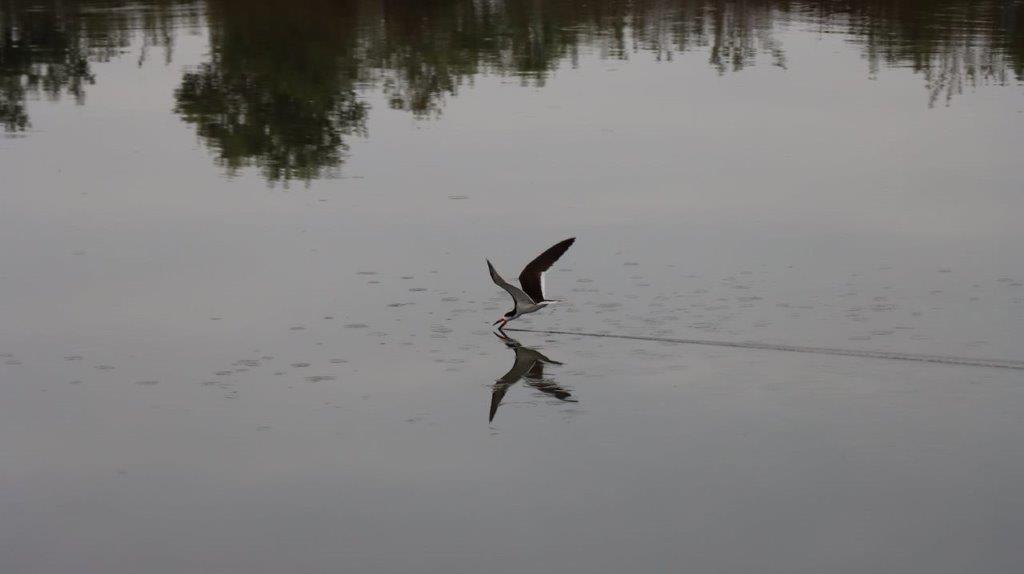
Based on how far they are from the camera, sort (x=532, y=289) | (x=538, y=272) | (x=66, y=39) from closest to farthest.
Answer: (x=532, y=289) < (x=538, y=272) < (x=66, y=39)

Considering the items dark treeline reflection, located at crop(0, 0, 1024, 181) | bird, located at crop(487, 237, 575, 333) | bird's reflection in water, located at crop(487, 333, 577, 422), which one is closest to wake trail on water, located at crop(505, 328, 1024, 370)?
bird, located at crop(487, 237, 575, 333)

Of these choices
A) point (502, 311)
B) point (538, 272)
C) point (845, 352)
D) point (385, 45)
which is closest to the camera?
point (845, 352)

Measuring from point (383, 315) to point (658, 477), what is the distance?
429 cm

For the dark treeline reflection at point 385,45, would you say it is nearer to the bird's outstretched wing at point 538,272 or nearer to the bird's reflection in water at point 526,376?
the bird's outstretched wing at point 538,272

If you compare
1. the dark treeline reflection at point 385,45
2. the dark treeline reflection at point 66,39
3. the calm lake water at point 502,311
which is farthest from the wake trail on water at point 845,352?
the dark treeline reflection at point 66,39

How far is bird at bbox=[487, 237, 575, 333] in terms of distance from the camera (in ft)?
45.3

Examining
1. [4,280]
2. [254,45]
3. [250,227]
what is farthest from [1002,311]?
[254,45]

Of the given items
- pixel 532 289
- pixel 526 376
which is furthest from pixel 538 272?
pixel 526 376

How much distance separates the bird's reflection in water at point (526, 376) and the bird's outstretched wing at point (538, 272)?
44 cm

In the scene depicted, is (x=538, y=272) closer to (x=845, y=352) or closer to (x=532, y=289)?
(x=532, y=289)

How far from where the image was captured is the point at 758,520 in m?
10.0

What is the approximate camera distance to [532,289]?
14.0m

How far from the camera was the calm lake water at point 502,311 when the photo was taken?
1005 centimetres

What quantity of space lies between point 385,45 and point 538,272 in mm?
17370
